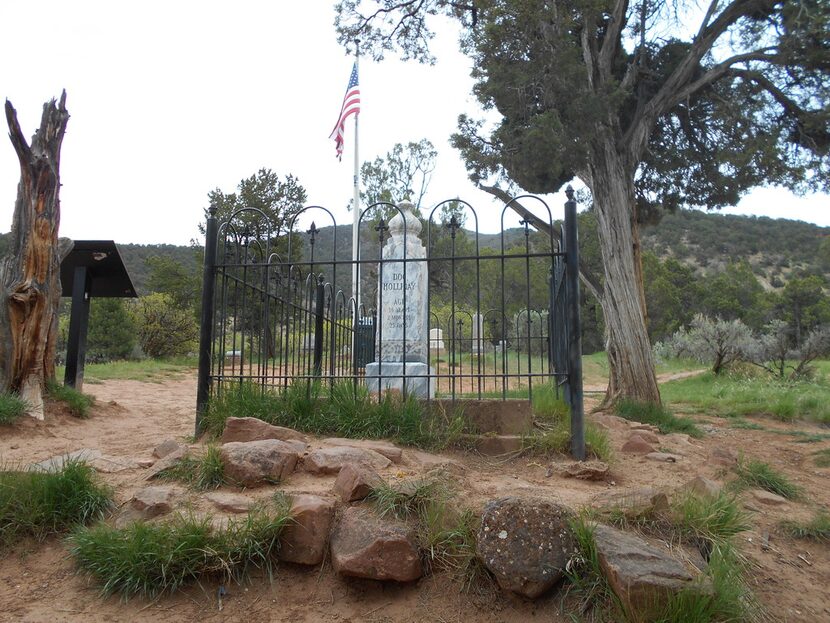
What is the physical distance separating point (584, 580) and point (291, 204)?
965 inches

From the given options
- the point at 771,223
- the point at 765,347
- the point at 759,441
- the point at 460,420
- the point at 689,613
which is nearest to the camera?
the point at 689,613

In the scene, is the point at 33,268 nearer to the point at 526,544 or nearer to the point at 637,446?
the point at 526,544

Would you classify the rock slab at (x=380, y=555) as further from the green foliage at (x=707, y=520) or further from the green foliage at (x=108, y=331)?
the green foliage at (x=108, y=331)

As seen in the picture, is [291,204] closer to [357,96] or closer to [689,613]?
[357,96]

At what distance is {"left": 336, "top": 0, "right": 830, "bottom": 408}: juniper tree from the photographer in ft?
27.6

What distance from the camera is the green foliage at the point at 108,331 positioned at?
17.8 m

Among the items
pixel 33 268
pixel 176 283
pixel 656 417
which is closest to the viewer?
pixel 33 268

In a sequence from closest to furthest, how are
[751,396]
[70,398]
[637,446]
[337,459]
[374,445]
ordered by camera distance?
1. [337,459]
2. [374,445]
3. [637,446]
4. [70,398]
5. [751,396]

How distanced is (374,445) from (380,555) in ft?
4.09

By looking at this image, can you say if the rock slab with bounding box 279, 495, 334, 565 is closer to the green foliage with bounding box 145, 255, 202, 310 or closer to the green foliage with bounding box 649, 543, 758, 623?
the green foliage with bounding box 649, 543, 758, 623

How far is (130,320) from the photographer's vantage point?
18.6 metres

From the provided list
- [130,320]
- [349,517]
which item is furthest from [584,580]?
[130,320]

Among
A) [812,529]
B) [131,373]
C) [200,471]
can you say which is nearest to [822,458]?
[812,529]

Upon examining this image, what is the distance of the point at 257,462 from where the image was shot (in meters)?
3.12
